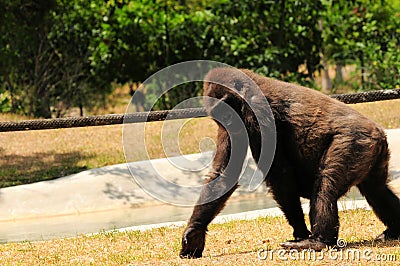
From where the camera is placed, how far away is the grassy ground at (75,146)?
1077 cm

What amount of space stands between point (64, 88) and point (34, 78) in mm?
639

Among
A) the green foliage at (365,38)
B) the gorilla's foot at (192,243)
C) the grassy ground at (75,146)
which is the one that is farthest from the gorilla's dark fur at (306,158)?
the green foliage at (365,38)

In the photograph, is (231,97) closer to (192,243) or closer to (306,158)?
(306,158)

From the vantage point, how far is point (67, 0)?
14852 millimetres

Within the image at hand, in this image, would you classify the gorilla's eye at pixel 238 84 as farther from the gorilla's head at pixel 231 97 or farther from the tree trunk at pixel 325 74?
Answer: the tree trunk at pixel 325 74

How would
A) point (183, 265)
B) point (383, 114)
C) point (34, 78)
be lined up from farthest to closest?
point (34, 78) → point (383, 114) → point (183, 265)

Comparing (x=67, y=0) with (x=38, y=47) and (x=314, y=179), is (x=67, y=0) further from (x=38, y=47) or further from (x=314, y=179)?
(x=314, y=179)

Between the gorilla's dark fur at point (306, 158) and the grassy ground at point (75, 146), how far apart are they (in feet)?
17.7

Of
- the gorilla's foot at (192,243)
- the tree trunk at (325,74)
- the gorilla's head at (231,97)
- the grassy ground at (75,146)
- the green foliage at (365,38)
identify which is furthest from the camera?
the tree trunk at (325,74)

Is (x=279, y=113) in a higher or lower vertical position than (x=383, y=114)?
higher

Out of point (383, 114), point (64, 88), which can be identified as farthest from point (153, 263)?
point (64, 88)

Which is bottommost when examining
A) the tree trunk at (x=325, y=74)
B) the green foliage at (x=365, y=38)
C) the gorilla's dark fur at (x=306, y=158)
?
the tree trunk at (x=325, y=74)

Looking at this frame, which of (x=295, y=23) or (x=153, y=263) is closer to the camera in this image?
(x=153, y=263)

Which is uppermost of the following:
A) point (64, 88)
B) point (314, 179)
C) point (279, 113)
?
point (279, 113)
